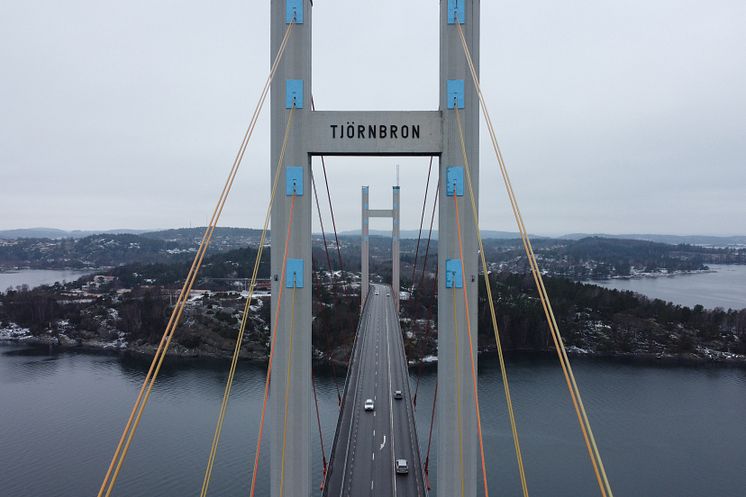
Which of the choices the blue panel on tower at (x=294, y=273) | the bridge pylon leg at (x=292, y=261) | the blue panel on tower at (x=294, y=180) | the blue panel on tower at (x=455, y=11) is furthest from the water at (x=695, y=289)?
the blue panel on tower at (x=294, y=180)

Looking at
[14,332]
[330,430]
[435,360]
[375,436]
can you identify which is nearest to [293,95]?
[375,436]

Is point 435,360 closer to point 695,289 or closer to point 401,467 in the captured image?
point 401,467

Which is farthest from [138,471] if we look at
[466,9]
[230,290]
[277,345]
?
[230,290]

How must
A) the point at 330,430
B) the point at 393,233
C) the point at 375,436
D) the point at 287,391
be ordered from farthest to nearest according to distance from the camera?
the point at 393,233 < the point at 330,430 < the point at 375,436 < the point at 287,391

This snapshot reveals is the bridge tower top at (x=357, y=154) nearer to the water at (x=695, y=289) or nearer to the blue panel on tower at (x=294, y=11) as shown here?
the blue panel on tower at (x=294, y=11)

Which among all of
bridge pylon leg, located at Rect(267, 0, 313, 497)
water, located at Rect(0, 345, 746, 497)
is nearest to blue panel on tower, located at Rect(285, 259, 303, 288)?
bridge pylon leg, located at Rect(267, 0, 313, 497)

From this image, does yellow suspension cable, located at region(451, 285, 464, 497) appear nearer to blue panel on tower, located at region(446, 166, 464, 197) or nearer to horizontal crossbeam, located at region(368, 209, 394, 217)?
blue panel on tower, located at region(446, 166, 464, 197)
